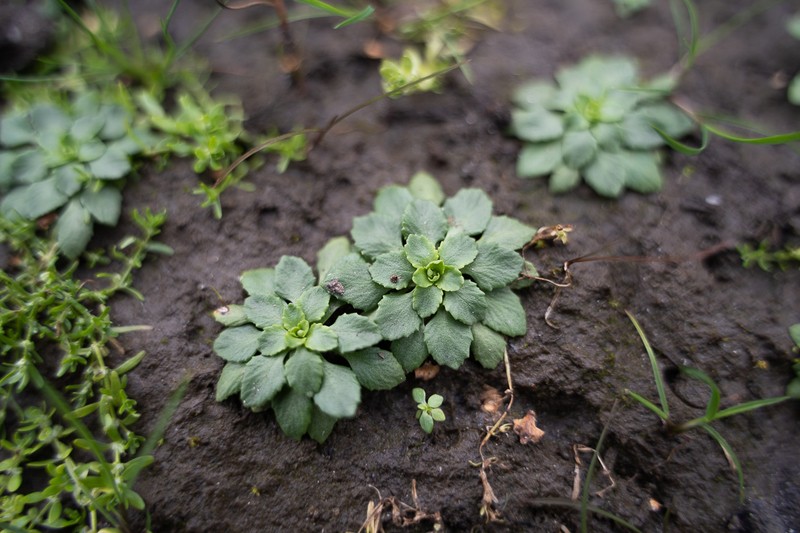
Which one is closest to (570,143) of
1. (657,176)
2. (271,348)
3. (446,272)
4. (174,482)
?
(657,176)

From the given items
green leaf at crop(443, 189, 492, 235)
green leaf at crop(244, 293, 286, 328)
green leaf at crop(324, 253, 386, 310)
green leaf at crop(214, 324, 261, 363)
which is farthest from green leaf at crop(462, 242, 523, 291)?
green leaf at crop(214, 324, 261, 363)

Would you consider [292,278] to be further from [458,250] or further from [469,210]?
[469,210]

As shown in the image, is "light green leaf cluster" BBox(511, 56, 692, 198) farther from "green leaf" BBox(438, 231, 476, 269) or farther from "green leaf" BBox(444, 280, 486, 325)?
"green leaf" BBox(444, 280, 486, 325)

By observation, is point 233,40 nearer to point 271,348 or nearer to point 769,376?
point 271,348

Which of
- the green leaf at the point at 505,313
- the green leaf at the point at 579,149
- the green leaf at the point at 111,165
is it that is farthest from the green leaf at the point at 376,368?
the green leaf at the point at 111,165

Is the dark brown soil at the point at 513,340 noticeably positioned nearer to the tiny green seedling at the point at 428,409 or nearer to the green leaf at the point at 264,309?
the tiny green seedling at the point at 428,409

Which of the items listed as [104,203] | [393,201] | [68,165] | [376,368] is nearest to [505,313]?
[376,368]
